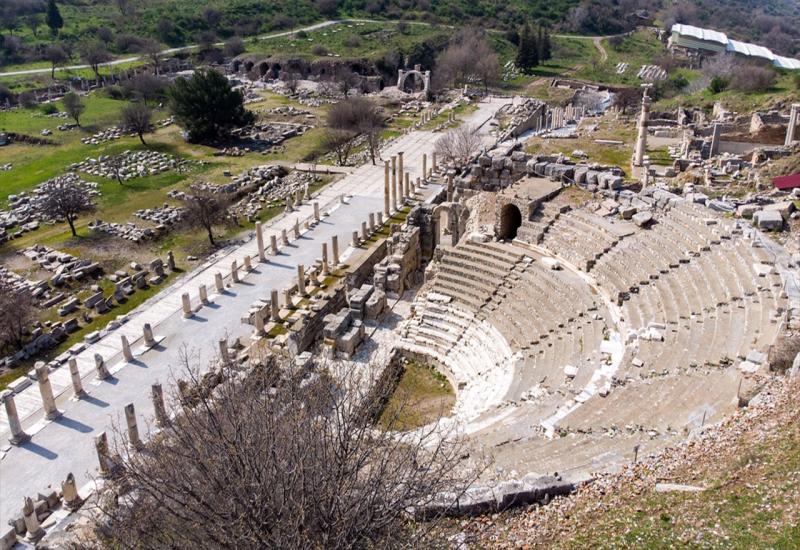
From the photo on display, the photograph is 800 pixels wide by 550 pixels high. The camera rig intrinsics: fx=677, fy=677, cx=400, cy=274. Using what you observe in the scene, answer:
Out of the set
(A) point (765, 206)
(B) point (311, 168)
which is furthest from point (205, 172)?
(A) point (765, 206)

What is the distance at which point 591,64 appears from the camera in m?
82.5

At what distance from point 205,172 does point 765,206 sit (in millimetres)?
35858

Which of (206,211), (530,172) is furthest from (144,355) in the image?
(530,172)

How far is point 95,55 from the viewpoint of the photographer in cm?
7875

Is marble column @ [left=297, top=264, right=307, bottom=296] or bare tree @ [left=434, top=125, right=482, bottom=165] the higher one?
bare tree @ [left=434, top=125, right=482, bottom=165]

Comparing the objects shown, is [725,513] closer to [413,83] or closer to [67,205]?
[67,205]

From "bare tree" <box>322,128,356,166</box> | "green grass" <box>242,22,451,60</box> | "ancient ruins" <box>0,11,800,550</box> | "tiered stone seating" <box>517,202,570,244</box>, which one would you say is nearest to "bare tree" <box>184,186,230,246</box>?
"ancient ruins" <box>0,11,800,550</box>

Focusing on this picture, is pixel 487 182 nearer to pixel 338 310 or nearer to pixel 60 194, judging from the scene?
pixel 338 310

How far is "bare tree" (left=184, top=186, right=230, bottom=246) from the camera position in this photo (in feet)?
113

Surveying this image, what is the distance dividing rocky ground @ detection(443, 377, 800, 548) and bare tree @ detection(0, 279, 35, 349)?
69.7ft

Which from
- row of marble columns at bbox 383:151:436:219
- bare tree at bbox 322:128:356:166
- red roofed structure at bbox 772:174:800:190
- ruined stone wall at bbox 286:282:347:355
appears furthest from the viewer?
bare tree at bbox 322:128:356:166

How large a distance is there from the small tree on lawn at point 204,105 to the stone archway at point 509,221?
32.8 m

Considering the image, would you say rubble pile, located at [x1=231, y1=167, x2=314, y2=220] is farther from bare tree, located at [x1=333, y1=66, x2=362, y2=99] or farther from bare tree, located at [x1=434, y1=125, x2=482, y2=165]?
bare tree, located at [x1=333, y1=66, x2=362, y2=99]

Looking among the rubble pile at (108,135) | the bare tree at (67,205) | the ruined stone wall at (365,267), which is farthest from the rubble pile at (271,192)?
the rubble pile at (108,135)
